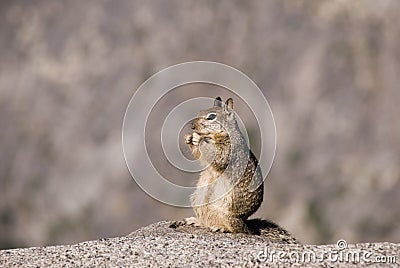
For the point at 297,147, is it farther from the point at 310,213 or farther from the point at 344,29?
the point at 344,29

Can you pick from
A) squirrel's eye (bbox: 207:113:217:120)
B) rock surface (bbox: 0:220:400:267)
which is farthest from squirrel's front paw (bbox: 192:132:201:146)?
rock surface (bbox: 0:220:400:267)

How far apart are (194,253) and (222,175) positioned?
2.05 metres

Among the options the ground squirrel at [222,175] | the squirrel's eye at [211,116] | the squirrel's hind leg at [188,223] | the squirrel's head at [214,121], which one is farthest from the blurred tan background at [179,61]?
the squirrel's eye at [211,116]

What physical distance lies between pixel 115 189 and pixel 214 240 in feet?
128

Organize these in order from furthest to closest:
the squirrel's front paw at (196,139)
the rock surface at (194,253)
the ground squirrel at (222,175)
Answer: the squirrel's front paw at (196,139) < the ground squirrel at (222,175) < the rock surface at (194,253)

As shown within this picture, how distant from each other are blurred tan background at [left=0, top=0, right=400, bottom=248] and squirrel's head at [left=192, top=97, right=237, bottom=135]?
30.7 meters

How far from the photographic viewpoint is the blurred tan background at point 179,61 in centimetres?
4678

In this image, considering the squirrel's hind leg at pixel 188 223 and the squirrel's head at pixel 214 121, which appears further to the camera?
the squirrel's hind leg at pixel 188 223

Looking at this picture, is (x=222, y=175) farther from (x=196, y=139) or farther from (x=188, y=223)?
(x=188, y=223)

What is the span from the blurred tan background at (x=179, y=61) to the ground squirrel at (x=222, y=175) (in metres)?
30.5

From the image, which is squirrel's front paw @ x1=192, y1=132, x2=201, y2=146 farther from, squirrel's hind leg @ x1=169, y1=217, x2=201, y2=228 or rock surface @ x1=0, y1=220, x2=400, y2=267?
rock surface @ x1=0, y1=220, x2=400, y2=267

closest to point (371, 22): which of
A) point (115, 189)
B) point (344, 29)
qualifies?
point (344, 29)

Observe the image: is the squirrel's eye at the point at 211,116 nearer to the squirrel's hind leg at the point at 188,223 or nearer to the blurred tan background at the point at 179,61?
the squirrel's hind leg at the point at 188,223

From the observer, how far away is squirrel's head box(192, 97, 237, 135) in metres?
13.9
